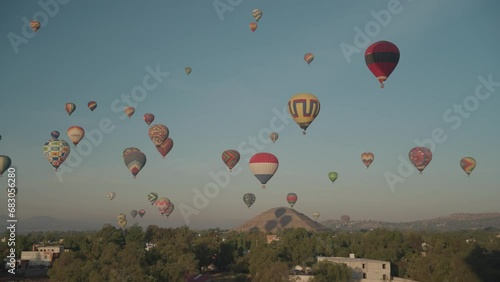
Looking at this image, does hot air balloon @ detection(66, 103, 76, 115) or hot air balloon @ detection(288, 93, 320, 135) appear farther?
hot air balloon @ detection(66, 103, 76, 115)

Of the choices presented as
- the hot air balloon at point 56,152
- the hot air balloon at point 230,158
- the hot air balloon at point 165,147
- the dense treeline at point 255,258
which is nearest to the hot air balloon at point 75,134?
the hot air balloon at point 56,152

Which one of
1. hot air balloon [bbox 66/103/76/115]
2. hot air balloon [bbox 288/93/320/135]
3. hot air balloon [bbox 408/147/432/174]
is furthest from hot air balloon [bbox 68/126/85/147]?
hot air balloon [bbox 408/147/432/174]

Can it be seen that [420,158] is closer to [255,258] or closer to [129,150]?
[255,258]

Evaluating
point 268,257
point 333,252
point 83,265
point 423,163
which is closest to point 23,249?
point 83,265

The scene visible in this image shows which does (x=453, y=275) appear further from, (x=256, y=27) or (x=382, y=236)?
(x=256, y=27)

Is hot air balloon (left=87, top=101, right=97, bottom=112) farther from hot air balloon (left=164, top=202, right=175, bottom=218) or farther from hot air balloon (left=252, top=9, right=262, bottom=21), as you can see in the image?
hot air balloon (left=164, top=202, right=175, bottom=218)

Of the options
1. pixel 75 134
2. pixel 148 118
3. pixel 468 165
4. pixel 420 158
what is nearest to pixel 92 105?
pixel 75 134
